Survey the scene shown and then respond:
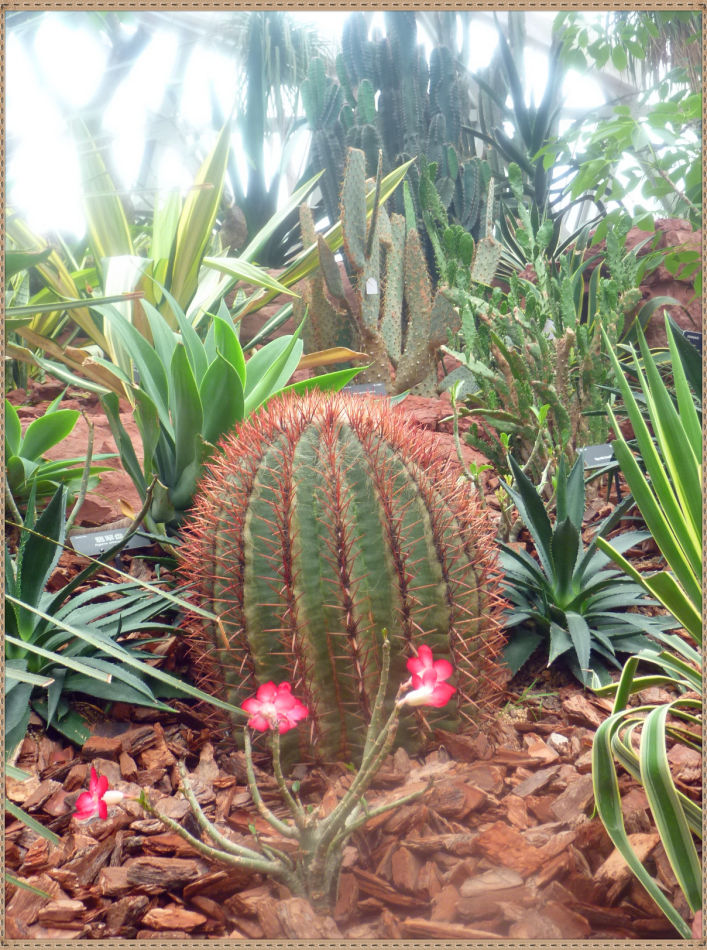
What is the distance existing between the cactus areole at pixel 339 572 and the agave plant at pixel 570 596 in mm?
262

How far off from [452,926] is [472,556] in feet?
1.62

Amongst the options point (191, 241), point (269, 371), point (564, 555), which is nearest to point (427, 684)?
point (564, 555)

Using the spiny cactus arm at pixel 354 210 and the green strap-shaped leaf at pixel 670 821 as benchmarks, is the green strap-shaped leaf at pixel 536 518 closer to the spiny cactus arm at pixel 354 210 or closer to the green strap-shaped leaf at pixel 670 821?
the green strap-shaped leaf at pixel 670 821

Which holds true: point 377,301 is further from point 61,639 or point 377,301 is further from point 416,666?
point 416,666

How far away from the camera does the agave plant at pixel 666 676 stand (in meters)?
0.76

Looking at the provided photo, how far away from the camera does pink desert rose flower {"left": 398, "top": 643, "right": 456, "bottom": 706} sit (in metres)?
0.79

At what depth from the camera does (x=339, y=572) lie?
1000 mm

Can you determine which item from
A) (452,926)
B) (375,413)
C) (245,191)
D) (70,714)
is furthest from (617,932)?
(245,191)

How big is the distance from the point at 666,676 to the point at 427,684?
35 cm

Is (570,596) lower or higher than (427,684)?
lower

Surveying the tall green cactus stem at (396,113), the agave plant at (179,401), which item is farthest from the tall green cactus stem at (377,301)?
the agave plant at (179,401)

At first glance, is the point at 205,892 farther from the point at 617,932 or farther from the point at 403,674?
the point at 617,932

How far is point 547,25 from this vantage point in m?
3.53

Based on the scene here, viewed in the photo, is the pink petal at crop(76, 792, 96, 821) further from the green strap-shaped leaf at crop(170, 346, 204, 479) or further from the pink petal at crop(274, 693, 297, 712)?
the green strap-shaped leaf at crop(170, 346, 204, 479)
